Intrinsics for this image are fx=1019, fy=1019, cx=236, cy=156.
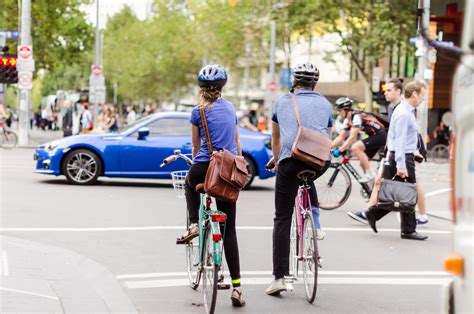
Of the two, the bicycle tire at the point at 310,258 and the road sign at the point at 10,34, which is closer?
the bicycle tire at the point at 310,258

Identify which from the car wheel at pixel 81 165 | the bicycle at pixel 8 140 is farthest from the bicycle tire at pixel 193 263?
the bicycle at pixel 8 140

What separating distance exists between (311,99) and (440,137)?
33.2m

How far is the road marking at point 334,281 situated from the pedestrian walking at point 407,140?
2.73 m

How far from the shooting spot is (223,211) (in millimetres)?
7371

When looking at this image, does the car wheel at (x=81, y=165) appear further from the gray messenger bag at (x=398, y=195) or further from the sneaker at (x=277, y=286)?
the sneaker at (x=277, y=286)

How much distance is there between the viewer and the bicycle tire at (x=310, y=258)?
7.68m

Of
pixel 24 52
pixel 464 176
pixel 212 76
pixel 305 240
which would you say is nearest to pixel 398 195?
pixel 305 240

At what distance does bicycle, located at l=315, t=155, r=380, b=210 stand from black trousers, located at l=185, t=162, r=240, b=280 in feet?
23.8

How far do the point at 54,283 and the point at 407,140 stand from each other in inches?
199

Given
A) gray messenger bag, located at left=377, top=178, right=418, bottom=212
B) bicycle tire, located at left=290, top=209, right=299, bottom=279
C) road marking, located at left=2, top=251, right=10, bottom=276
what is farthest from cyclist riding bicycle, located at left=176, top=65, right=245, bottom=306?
gray messenger bag, located at left=377, top=178, right=418, bottom=212

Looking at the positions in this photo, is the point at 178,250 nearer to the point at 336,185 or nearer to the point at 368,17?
the point at 336,185

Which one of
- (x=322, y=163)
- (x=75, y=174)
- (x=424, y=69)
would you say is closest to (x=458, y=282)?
(x=322, y=163)

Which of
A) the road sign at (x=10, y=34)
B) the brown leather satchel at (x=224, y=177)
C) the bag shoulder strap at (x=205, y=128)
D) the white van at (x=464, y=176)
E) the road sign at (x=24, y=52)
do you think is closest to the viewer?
the white van at (x=464, y=176)

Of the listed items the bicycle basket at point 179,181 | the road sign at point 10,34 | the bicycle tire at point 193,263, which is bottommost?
the bicycle tire at point 193,263
